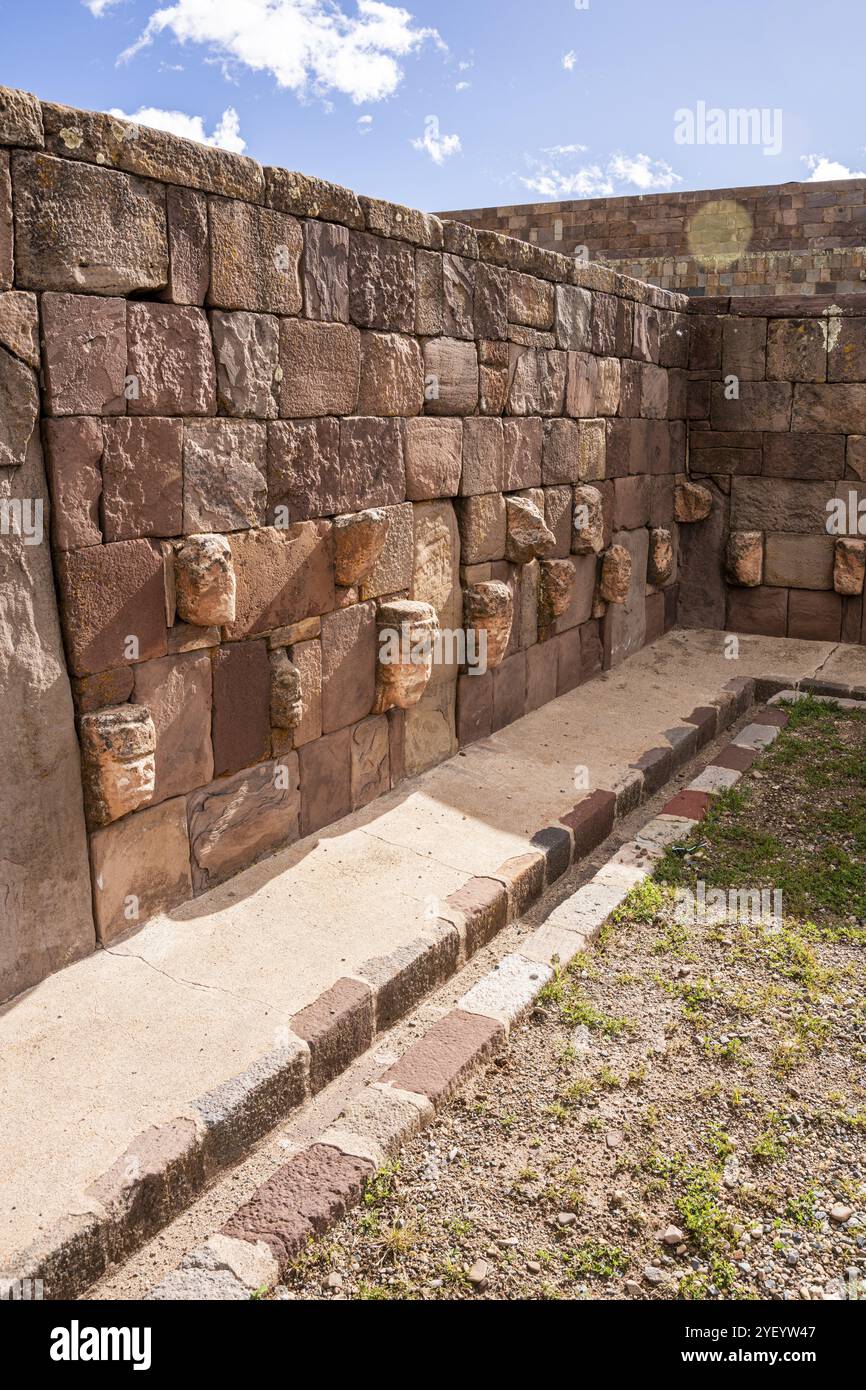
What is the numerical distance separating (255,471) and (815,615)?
22.6 ft

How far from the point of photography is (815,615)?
1025cm

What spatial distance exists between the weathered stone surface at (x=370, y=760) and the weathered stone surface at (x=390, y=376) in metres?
1.66

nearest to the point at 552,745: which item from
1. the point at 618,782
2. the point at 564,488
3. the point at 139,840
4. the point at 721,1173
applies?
the point at 618,782

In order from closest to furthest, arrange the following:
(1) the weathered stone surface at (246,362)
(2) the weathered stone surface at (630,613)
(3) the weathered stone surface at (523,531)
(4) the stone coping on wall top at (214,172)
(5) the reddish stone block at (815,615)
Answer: (4) the stone coping on wall top at (214,172) → (1) the weathered stone surface at (246,362) → (3) the weathered stone surface at (523,531) → (2) the weathered stone surface at (630,613) → (5) the reddish stone block at (815,615)

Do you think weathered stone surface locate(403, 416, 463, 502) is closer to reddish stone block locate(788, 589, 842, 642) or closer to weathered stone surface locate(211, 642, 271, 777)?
weathered stone surface locate(211, 642, 271, 777)

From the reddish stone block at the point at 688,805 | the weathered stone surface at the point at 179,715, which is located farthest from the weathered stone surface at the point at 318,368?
the reddish stone block at the point at 688,805

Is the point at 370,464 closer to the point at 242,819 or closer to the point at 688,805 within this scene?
the point at 242,819

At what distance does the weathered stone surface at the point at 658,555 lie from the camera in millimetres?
9859

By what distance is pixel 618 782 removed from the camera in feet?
22.0

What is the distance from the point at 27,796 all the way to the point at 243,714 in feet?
4.06

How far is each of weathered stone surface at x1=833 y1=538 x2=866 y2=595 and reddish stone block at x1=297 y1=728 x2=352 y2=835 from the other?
595 centimetres

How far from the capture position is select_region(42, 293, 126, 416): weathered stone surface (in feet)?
12.7

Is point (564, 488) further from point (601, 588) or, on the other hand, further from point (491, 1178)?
point (491, 1178)

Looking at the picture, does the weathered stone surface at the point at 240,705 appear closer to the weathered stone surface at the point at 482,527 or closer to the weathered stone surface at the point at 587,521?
the weathered stone surface at the point at 482,527
